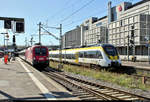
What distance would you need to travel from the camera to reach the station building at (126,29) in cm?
5287

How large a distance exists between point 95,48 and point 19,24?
852 centimetres

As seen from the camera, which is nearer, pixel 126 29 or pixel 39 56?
pixel 39 56

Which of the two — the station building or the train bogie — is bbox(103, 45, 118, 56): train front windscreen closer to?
the train bogie

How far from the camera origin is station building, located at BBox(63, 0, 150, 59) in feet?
173

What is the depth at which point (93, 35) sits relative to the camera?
262ft

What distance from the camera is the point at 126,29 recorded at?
59.0 meters

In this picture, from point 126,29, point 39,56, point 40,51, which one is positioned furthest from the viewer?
point 126,29

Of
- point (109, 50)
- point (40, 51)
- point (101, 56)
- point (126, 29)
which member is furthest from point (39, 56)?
point (126, 29)

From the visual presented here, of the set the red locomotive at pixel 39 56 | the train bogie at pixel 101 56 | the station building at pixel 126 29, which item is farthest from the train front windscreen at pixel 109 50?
the station building at pixel 126 29

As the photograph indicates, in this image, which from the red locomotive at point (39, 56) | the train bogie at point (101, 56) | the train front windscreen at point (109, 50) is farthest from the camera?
the red locomotive at point (39, 56)

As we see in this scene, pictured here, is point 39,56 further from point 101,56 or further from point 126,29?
point 126,29

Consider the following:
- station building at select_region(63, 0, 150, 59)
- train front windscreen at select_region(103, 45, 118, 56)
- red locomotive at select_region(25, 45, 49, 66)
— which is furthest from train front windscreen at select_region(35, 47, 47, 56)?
station building at select_region(63, 0, 150, 59)

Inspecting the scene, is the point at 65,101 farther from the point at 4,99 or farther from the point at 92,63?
the point at 92,63

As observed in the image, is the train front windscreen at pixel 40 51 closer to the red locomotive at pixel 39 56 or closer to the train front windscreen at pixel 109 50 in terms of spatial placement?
the red locomotive at pixel 39 56
